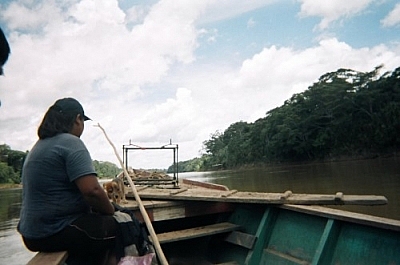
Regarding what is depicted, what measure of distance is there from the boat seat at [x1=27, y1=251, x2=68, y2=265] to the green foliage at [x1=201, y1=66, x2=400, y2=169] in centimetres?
3656

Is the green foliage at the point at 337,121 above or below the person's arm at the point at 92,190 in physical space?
above

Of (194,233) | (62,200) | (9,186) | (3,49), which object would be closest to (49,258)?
(62,200)

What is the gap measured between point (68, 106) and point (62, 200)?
642 mm

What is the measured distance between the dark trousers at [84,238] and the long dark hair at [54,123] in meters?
0.59

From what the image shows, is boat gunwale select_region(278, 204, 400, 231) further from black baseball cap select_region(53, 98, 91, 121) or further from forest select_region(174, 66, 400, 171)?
forest select_region(174, 66, 400, 171)

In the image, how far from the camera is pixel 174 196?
368 centimetres

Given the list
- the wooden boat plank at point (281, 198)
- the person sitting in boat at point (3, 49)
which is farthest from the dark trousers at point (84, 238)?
the wooden boat plank at point (281, 198)

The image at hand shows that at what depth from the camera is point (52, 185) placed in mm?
1942

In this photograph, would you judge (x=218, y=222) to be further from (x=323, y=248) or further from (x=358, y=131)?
(x=358, y=131)

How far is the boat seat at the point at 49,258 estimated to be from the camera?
178cm

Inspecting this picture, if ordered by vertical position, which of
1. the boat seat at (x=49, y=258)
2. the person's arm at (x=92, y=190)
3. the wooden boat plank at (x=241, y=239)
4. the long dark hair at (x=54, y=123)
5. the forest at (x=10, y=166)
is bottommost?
the wooden boat plank at (x=241, y=239)

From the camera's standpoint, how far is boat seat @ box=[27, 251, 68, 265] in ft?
5.83

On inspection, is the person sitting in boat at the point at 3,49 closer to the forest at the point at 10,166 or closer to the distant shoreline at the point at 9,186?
the forest at the point at 10,166

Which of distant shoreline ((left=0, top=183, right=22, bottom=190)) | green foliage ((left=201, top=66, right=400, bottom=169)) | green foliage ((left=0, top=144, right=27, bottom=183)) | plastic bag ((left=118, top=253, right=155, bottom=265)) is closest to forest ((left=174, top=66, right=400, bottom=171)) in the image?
green foliage ((left=201, top=66, right=400, bottom=169))
